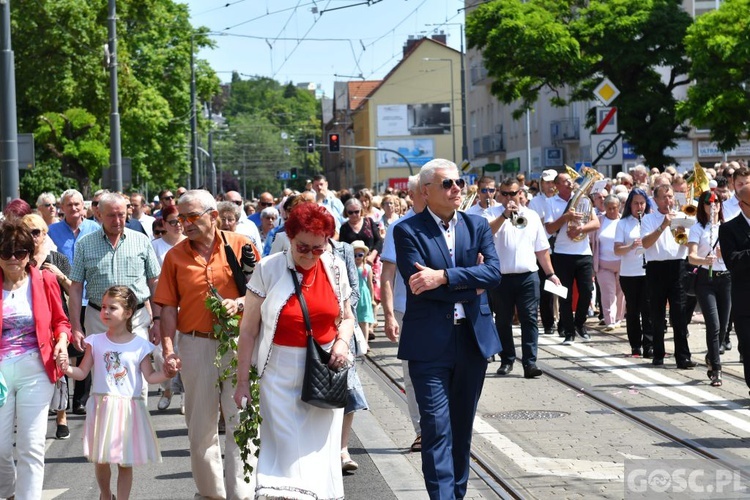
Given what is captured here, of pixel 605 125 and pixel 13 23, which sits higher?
pixel 13 23

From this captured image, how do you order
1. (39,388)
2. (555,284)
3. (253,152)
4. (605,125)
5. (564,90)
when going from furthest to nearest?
(253,152), (564,90), (605,125), (555,284), (39,388)

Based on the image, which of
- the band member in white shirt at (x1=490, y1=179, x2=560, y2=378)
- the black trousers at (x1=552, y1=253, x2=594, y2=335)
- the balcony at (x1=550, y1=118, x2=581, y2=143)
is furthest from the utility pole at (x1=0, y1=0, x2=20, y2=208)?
the balcony at (x1=550, y1=118, x2=581, y2=143)

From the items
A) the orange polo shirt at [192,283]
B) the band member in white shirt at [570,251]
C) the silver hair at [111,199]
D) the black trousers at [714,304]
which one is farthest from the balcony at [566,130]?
the orange polo shirt at [192,283]

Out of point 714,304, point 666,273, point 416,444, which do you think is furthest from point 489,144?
point 416,444

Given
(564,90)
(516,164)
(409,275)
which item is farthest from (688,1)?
(409,275)

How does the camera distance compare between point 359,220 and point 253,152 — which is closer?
point 359,220

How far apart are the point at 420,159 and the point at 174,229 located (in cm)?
9955

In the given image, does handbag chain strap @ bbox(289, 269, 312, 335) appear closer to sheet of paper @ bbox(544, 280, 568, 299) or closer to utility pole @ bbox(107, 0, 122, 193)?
sheet of paper @ bbox(544, 280, 568, 299)

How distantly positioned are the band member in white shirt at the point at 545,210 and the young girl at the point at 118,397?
901cm

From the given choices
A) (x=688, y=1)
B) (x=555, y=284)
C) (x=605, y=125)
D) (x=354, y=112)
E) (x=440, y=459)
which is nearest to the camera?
(x=440, y=459)

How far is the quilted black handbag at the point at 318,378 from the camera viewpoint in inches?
259

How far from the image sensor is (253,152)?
151 meters

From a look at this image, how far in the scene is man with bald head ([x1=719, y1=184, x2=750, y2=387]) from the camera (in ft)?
33.1

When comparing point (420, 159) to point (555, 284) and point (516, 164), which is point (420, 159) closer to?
point (516, 164)
